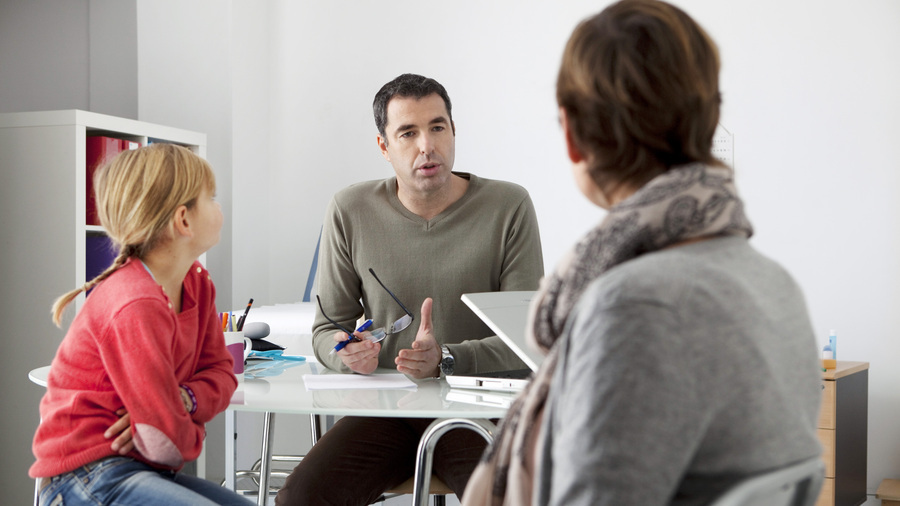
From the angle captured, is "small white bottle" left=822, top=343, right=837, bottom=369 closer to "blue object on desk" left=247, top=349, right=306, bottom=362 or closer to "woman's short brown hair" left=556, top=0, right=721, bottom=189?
"blue object on desk" left=247, top=349, right=306, bottom=362

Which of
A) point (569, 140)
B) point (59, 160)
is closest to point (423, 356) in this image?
point (569, 140)

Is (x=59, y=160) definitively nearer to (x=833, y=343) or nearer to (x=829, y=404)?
(x=829, y=404)

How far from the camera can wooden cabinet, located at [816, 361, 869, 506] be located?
9.61ft

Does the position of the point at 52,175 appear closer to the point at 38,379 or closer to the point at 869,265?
the point at 38,379

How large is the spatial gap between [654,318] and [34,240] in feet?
9.16

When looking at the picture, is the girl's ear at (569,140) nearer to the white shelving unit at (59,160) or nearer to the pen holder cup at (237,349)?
the pen holder cup at (237,349)

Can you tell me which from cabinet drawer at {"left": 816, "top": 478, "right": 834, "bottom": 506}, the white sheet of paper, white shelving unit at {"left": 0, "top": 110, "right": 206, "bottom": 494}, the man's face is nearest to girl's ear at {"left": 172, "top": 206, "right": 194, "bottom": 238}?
the white sheet of paper

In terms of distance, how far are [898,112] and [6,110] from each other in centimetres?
386

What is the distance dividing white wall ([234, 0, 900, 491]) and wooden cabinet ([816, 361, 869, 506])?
0.15 metres

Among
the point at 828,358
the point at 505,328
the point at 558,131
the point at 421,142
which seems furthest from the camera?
the point at 558,131

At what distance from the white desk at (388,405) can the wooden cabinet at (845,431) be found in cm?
180

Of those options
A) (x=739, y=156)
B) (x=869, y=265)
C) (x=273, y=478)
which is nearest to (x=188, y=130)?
(x=273, y=478)

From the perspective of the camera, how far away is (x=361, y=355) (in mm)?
1788

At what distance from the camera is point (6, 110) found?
3627 mm
